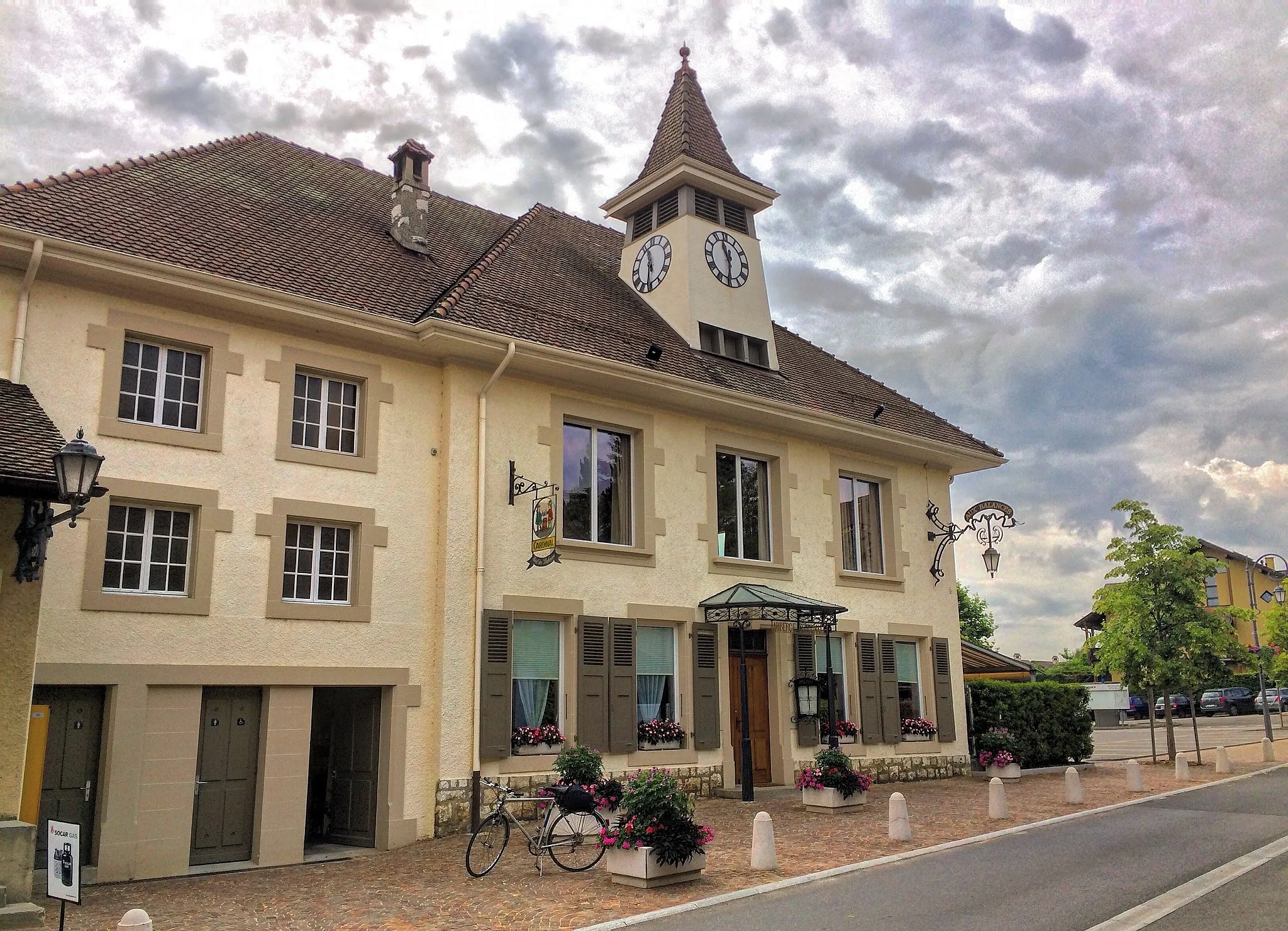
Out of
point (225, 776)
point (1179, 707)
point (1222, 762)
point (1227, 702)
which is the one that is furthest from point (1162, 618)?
point (1179, 707)

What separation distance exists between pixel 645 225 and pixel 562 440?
6596mm

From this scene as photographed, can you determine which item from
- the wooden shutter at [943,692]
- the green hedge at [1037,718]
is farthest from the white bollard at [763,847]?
the green hedge at [1037,718]

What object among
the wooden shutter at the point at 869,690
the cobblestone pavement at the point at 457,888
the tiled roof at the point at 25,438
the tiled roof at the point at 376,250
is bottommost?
the cobblestone pavement at the point at 457,888

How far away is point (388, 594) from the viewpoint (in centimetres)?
1365

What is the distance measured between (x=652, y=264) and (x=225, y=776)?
473 inches

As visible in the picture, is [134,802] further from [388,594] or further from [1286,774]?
[1286,774]

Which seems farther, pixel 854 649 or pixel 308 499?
pixel 854 649

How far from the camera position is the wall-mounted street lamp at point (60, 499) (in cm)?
880

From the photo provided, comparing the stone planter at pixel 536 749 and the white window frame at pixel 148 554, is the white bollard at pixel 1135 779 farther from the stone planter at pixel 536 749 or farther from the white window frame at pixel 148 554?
the white window frame at pixel 148 554

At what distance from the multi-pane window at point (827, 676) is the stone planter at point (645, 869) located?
8.23 meters

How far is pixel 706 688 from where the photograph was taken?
1670cm

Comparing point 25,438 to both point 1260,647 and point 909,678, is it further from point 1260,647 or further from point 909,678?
point 1260,647

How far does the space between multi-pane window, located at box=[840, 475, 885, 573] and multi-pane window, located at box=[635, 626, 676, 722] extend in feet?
15.9

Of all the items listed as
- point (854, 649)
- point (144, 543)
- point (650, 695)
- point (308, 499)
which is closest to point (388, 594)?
point (308, 499)
